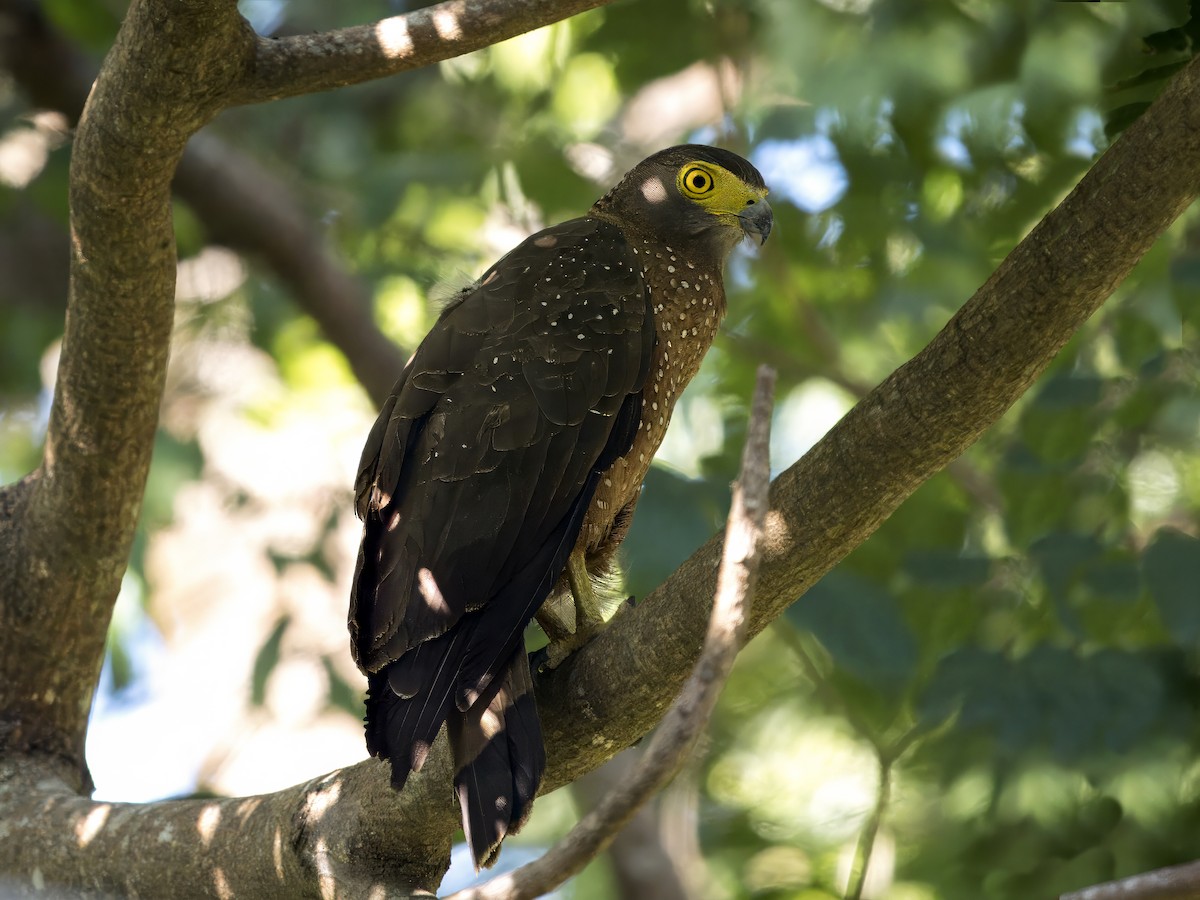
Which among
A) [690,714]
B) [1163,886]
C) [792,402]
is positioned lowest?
[1163,886]

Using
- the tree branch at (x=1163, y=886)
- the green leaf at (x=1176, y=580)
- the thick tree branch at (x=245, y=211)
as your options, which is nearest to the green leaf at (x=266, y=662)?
the thick tree branch at (x=245, y=211)

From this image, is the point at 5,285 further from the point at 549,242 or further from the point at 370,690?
the point at 370,690

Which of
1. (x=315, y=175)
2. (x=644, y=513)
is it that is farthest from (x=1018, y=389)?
(x=315, y=175)

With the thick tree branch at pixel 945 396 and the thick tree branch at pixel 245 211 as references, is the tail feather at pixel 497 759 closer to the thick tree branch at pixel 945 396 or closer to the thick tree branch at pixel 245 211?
the thick tree branch at pixel 945 396

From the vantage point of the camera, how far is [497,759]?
293cm

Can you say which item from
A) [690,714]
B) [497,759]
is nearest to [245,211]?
[497,759]

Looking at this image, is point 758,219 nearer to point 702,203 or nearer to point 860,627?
point 702,203

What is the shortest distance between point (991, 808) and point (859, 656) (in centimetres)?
90

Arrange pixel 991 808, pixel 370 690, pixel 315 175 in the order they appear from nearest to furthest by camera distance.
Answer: pixel 370 690 → pixel 991 808 → pixel 315 175

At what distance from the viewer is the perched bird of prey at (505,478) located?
116 inches

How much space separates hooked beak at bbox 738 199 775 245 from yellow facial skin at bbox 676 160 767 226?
2 cm

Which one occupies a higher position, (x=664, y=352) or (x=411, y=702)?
(x=664, y=352)

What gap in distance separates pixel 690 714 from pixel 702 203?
2.36 metres

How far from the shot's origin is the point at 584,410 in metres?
3.34
